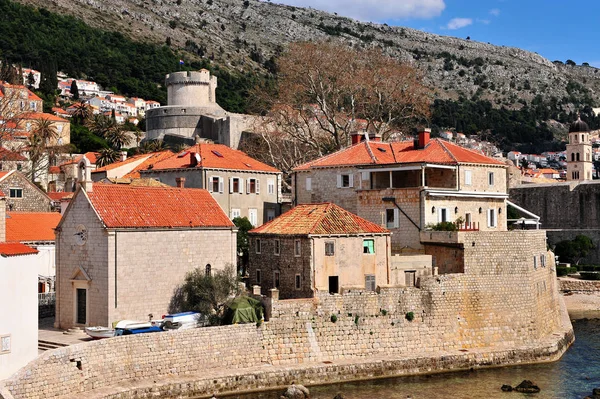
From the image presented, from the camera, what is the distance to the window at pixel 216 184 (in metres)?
41.0

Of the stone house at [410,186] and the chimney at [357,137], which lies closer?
the stone house at [410,186]

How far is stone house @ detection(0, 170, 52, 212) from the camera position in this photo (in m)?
45.5

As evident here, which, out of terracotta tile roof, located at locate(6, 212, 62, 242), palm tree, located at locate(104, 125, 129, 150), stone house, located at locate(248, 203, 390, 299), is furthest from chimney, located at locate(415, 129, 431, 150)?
palm tree, located at locate(104, 125, 129, 150)

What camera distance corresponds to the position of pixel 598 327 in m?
43.3

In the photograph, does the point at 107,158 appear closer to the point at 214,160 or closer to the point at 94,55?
the point at 214,160

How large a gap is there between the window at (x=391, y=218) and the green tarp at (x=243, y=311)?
9538mm

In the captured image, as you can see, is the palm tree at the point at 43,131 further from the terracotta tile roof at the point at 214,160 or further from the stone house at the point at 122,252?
the stone house at the point at 122,252

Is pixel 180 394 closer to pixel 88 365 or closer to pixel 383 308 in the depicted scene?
pixel 88 365

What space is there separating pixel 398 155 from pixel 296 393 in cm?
1714

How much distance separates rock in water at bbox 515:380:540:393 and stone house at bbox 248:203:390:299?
7092 mm

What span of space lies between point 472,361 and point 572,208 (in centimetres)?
3881

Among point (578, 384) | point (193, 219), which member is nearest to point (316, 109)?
point (193, 219)

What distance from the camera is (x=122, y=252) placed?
28641mm

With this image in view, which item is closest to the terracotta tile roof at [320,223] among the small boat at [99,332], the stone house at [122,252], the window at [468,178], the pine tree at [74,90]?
the stone house at [122,252]
